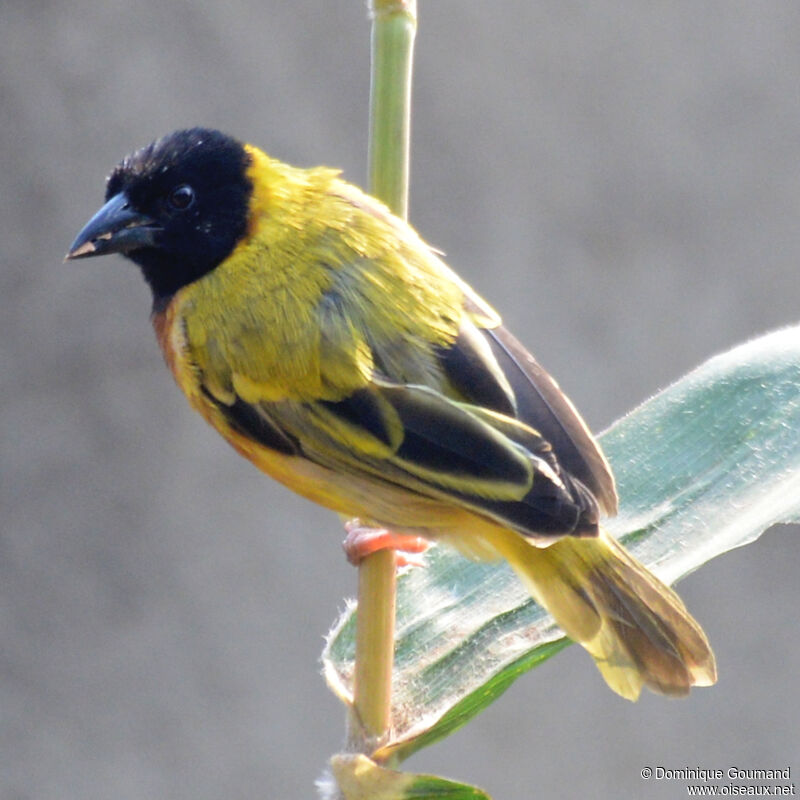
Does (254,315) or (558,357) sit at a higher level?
(254,315)

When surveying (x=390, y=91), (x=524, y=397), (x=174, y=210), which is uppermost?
(x=390, y=91)

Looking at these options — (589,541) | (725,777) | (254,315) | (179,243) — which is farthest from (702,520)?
(725,777)

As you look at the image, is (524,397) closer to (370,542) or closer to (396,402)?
(396,402)

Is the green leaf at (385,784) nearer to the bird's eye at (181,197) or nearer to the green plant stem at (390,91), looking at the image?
the green plant stem at (390,91)

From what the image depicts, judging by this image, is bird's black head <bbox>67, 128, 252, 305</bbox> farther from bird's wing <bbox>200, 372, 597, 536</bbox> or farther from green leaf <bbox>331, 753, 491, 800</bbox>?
green leaf <bbox>331, 753, 491, 800</bbox>

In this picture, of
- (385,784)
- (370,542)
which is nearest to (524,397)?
(370,542)

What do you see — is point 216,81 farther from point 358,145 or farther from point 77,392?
point 77,392

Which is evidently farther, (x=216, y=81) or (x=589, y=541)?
(x=216, y=81)
